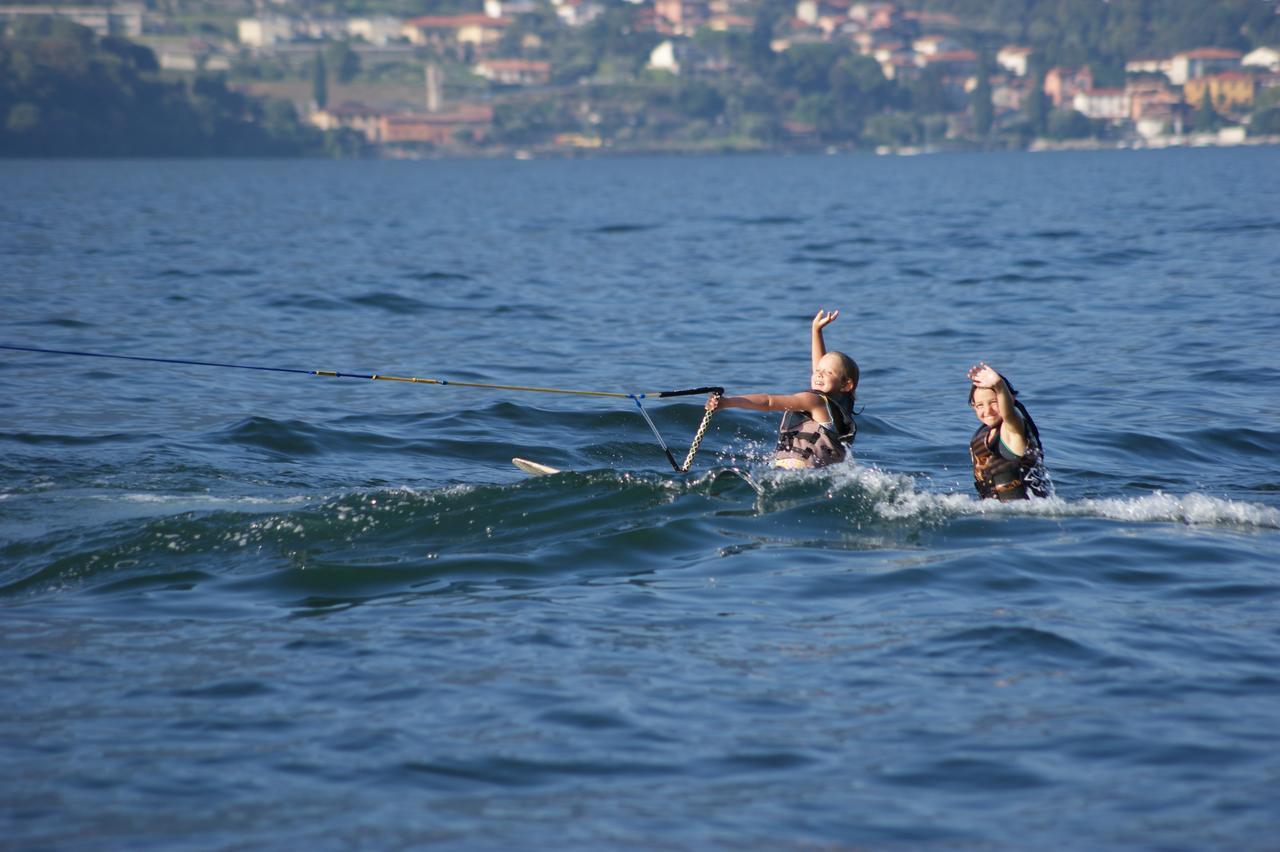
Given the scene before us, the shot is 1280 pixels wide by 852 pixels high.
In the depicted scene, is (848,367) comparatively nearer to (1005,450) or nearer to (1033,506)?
(1005,450)

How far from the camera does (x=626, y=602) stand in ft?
29.9

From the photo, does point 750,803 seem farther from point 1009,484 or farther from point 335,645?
point 1009,484

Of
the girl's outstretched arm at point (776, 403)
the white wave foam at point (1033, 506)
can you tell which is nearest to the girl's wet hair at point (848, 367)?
the girl's outstretched arm at point (776, 403)

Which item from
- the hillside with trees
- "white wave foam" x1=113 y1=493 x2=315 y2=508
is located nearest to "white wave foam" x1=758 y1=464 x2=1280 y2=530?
"white wave foam" x1=113 y1=493 x2=315 y2=508

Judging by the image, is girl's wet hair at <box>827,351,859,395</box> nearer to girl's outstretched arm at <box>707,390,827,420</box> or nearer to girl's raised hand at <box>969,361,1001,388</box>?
girl's outstretched arm at <box>707,390,827,420</box>

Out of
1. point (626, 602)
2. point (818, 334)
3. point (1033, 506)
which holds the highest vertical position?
point (818, 334)

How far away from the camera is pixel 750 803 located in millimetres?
6461

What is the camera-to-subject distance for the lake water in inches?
257

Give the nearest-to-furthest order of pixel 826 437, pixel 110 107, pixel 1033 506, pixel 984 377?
1. pixel 984 377
2. pixel 1033 506
3. pixel 826 437
4. pixel 110 107

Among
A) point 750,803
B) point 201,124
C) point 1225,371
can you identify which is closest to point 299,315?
point 1225,371

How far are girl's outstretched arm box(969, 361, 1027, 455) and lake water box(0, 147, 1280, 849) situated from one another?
19.2 inches

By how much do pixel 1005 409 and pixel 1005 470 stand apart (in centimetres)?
66

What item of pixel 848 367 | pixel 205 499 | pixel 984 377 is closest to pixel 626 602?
pixel 984 377

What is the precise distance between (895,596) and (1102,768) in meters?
2.46
